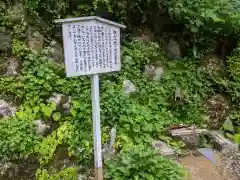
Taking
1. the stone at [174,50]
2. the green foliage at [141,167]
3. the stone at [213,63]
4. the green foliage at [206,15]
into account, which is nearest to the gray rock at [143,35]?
the stone at [174,50]

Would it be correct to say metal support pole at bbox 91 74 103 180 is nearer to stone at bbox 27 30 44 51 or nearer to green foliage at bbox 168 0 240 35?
stone at bbox 27 30 44 51

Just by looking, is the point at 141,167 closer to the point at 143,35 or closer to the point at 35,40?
the point at 35,40

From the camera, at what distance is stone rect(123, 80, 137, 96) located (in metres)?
5.64

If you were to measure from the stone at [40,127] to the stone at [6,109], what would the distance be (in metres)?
0.41

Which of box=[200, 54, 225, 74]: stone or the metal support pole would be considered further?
box=[200, 54, 225, 74]: stone

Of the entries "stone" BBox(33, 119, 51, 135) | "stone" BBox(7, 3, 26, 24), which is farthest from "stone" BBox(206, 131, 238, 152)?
"stone" BBox(7, 3, 26, 24)

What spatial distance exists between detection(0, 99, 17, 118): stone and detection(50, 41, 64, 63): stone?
1.24 m

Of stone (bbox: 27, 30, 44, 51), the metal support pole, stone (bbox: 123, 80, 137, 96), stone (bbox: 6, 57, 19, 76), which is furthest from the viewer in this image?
stone (bbox: 123, 80, 137, 96)

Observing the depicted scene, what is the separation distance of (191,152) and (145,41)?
268cm

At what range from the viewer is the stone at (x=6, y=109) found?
4.62 metres

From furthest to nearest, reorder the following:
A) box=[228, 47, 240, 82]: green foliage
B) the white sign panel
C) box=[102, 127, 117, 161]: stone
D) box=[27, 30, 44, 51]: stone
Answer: box=[228, 47, 240, 82]: green foliage → box=[27, 30, 44, 51]: stone → box=[102, 127, 117, 161]: stone → the white sign panel

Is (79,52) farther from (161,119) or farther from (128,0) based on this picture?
(128,0)

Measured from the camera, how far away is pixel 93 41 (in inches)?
150

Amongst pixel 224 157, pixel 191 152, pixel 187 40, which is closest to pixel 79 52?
pixel 191 152
